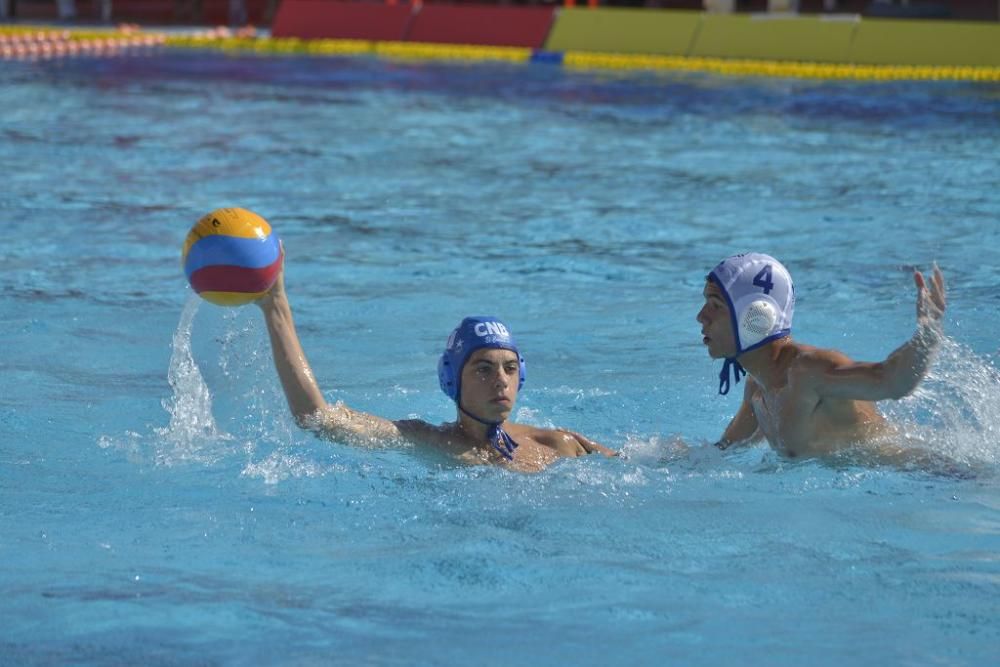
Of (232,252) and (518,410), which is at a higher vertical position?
(232,252)

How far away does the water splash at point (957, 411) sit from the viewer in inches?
177

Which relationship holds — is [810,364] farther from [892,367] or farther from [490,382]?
[490,382]

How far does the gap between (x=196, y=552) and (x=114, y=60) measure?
14535mm

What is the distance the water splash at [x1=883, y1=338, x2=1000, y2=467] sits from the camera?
449cm

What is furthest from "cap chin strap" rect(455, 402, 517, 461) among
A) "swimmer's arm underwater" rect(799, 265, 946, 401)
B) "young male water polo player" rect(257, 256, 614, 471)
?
"swimmer's arm underwater" rect(799, 265, 946, 401)

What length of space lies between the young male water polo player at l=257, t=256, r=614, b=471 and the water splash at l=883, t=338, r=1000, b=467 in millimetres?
1197

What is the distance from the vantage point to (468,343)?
408 centimetres

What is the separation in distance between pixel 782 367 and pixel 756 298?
250mm

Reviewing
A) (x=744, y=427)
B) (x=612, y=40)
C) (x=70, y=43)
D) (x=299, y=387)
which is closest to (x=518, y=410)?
(x=744, y=427)

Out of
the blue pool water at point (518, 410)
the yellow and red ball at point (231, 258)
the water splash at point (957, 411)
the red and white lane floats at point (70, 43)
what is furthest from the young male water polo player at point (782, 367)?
the red and white lane floats at point (70, 43)

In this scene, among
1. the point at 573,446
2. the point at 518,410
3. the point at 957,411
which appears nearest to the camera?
the point at 573,446

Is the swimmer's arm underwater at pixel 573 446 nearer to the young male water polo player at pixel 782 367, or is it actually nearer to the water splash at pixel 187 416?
the young male water polo player at pixel 782 367

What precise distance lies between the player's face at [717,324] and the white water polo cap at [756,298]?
16mm

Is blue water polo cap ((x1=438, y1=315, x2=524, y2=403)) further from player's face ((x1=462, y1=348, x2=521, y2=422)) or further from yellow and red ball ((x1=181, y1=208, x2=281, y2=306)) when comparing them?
yellow and red ball ((x1=181, y1=208, x2=281, y2=306))
